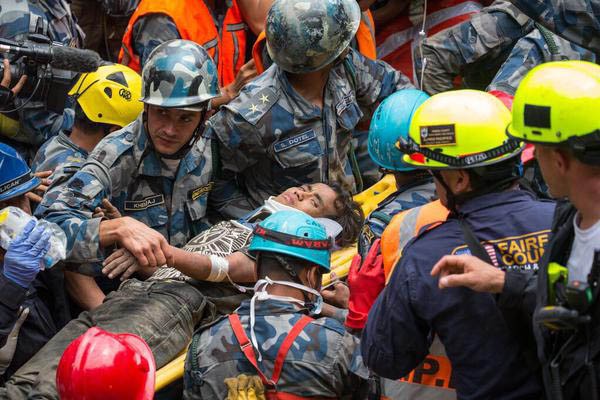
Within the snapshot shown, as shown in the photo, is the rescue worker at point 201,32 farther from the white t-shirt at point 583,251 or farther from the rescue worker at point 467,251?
the white t-shirt at point 583,251

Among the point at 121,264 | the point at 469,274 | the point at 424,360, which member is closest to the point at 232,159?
the point at 121,264

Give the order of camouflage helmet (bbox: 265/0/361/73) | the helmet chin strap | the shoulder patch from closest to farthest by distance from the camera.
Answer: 1. the helmet chin strap
2. camouflage helmet (bbox: 265/0/361/73)
3. the shoulder patch

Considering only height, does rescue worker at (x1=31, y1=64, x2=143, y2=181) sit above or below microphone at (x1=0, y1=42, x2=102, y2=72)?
below

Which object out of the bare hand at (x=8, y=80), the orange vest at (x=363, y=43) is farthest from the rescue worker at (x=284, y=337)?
the orange vest at (x=363, y=43)

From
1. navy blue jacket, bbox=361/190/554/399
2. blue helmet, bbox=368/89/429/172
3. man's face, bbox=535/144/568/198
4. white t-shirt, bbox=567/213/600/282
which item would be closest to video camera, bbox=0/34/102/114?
blue helmet, bbox=368/89/429/172

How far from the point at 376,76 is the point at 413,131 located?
9.06ft

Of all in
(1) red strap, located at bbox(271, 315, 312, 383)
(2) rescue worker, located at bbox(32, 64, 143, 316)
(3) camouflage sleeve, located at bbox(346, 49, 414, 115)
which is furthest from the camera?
(3) camouflage sleeve, located at bbox(346, 49, 414, 115)

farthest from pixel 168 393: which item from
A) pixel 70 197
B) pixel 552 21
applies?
pixel 552 21

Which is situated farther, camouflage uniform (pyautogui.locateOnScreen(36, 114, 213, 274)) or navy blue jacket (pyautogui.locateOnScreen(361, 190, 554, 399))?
camouflage uniform (pyautogui.locateOnScreen(36, 114, 213, 274))

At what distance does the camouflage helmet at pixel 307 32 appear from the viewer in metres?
5.97

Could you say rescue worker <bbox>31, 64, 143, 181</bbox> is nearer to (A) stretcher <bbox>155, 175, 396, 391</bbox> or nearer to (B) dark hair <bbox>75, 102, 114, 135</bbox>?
(B) dark hair <bbox>75, 102, 114, 135</bbox>

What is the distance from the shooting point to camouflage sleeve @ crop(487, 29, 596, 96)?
20.2ft

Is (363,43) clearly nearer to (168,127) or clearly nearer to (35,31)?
(168,127)

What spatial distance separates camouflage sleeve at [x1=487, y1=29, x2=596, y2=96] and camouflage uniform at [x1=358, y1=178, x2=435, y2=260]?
4.57 feet
